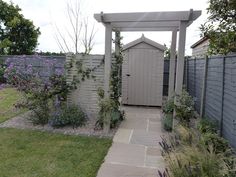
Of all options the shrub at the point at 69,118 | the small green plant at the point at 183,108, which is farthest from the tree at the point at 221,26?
the shrub at the point at 69,118

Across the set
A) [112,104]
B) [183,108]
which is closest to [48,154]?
[112,104]

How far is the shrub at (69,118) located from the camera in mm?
5506

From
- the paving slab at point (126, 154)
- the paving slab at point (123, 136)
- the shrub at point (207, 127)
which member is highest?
the shrub at point (207, 127)

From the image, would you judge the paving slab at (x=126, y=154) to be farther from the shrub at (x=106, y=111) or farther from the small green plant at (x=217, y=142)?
the small green plant at (x=217, y=142)

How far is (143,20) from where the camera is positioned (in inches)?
191

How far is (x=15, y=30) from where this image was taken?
17375 mm

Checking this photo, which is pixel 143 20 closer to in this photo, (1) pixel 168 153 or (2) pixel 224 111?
(2) pixel 224 111

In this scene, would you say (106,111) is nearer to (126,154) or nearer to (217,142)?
(126,154)

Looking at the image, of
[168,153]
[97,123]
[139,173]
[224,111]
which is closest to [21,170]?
[139,173]

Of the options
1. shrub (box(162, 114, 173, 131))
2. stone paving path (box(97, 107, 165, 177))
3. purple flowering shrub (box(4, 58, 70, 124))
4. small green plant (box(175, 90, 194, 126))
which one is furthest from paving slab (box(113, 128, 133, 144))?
purple flowering shrub (box(4, 58, 70, 124))

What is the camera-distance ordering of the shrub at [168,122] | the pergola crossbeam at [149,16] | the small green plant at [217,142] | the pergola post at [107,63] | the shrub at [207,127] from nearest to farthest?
the small green plant at [217,142] → the shrub at [207,127] → the pergola crossbeam at [149,16] → the pergola post at [107,63] → the shrub at [168,122]

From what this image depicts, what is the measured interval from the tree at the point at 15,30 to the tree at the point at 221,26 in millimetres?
14743

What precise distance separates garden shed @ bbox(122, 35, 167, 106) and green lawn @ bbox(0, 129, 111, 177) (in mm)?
3541

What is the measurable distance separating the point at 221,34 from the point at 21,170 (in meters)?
4.15
